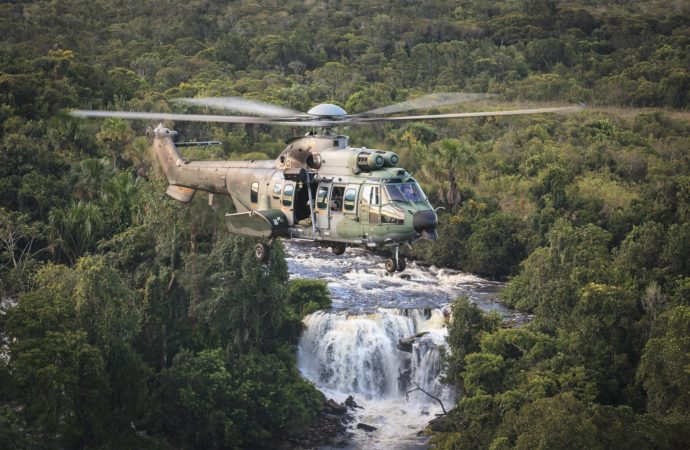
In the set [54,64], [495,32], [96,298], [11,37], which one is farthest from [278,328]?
[495,32]

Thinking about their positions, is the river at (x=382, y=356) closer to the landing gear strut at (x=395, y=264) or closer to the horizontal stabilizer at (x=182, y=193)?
the horizontal stabilizer at (x=182, y=193)

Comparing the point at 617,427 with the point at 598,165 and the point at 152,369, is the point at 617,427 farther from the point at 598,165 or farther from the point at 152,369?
the point at 598,165

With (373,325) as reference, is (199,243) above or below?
above

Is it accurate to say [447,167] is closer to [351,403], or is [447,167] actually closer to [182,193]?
[351,403]

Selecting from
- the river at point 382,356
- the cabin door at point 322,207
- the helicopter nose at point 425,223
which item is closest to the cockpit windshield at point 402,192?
the helicopter nose at point 425,223

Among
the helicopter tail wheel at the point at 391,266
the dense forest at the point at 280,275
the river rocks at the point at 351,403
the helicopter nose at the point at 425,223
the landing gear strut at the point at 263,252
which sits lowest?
the river rocks at the point at 351,403

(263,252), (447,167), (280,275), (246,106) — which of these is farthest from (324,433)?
(447,167)
